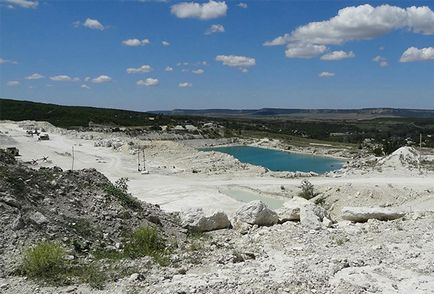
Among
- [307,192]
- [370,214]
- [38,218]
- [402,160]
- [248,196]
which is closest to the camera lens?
[38,218]

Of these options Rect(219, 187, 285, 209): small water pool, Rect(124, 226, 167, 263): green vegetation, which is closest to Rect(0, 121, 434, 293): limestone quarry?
Rect(124, 226, 167, 263): green vegetation

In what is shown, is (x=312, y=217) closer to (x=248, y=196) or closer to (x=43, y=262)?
(x=43, y=262)

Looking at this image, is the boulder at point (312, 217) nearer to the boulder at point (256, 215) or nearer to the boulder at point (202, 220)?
the boulder at point (256, 215)

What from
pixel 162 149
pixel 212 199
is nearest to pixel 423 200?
pixel 212 199

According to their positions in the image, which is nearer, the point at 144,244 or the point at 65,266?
the point at 65,266

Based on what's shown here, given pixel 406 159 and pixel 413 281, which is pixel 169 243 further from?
pixel 406 159

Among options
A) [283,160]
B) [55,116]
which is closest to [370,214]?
[283,160]

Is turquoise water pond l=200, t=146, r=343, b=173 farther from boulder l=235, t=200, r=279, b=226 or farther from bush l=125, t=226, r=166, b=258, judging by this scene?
bush l=125, t=226, r=166, b=258

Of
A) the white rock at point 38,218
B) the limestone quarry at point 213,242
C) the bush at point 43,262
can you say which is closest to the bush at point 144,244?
the limestone quarry at point 213,242
